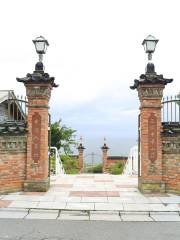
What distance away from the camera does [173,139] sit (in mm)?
12211

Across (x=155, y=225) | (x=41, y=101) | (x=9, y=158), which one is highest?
(x=41, y=101)

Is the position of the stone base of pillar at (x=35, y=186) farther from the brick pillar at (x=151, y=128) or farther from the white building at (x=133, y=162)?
the white building at (x=133, y=162)

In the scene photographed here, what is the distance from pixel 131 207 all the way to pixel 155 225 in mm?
1563

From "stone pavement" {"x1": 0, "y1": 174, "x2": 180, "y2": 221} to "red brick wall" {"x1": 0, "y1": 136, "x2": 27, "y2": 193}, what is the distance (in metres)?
0.46

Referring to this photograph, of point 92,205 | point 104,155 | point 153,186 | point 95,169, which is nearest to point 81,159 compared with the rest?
point 104,155

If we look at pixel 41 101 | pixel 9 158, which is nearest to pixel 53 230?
pixel 9 158

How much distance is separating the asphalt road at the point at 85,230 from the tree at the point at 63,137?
24.1m

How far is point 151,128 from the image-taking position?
40.4 feet

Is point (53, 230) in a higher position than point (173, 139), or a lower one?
lower

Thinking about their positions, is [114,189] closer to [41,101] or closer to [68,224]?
[41,101]

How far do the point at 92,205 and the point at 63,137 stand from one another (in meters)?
23.5

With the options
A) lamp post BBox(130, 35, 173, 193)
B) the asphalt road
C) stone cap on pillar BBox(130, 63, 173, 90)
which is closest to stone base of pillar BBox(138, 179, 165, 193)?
lamp post BBox(130, 35, 173, 193)

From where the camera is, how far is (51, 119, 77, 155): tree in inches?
1284

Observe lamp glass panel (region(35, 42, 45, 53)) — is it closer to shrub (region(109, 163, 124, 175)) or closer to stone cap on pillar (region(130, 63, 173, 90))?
stone cap on pillar (region(130, 63, 173, 90))
